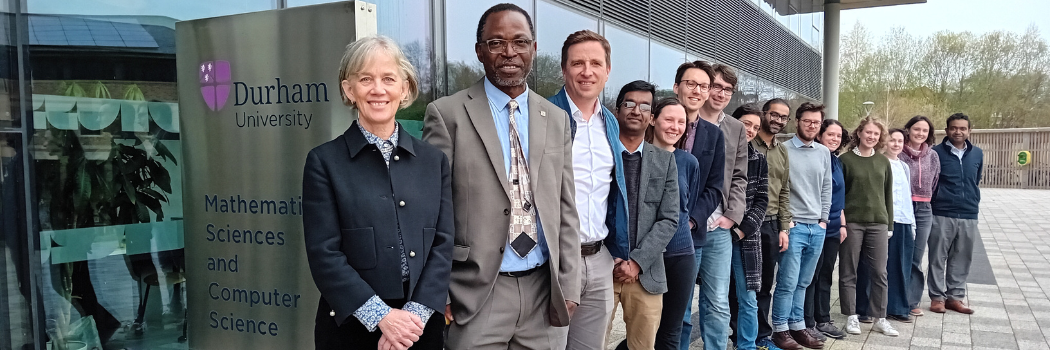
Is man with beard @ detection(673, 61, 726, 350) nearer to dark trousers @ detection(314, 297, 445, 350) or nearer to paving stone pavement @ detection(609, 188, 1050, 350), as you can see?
paving stone pavement @ detection(609, 188, 1050, 350)

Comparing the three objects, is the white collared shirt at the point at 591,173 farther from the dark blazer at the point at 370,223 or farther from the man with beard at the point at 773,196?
the man with beard at the point at 773,196

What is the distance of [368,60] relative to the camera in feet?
6.90

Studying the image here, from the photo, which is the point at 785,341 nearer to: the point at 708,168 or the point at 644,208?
the point at 708,168

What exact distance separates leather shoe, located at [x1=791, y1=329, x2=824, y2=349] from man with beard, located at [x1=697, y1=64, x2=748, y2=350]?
143cm

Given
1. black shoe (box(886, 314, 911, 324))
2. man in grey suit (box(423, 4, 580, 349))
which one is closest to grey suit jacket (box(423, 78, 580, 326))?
man in grey suit (box(423, 4, 580, 349))

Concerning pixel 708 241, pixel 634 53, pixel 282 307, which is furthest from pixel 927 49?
pixel 282 307

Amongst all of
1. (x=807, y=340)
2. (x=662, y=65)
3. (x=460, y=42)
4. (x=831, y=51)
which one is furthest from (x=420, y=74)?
(x=831, y=51)

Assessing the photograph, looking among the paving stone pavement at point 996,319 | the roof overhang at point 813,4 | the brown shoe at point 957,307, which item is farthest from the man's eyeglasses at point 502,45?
the roof overhang at point 813,4

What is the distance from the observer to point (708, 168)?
406 cm

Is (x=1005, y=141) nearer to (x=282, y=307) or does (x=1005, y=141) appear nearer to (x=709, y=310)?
(x=709, y=310)

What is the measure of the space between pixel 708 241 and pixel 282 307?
95.3 inches

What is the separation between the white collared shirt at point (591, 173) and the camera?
298cm

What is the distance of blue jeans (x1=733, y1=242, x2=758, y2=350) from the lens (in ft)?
15.0

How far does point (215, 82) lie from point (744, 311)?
337 cm
